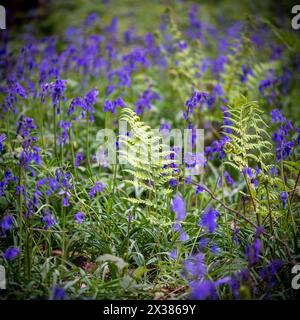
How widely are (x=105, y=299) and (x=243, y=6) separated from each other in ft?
30.1

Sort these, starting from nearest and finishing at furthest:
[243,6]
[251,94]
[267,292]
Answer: [267,292] → [251,94] → [243,6]

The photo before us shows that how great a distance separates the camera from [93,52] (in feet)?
18.0

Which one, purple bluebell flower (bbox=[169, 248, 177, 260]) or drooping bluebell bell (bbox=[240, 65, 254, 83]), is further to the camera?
drooping bluebell bell (bbox=[240, 65, 254, 83])

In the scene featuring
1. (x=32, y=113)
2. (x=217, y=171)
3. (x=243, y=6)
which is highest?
(x=243, y=6)

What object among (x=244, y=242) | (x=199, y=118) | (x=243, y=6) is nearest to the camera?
(x=244, y=242)

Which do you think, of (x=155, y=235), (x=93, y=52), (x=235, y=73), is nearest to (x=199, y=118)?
(x=235, y=73)

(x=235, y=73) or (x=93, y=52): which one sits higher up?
(x=93, y=52)

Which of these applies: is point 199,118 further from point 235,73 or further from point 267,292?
point 267,292

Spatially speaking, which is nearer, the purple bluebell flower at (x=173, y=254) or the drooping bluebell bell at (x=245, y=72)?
the purple bluebell flower at (x=173, y=254)

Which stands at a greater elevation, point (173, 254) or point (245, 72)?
point (245, 72)

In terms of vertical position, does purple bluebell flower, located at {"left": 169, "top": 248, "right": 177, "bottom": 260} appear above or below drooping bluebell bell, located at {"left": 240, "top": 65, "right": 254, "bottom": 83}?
below

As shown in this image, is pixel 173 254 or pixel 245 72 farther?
pixel 245 72

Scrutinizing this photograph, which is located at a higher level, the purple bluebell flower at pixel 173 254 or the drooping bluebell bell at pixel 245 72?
the drooping bluebell bell at pixel 245 72
